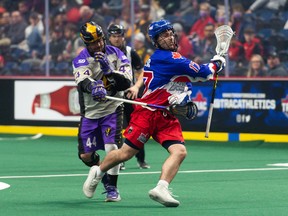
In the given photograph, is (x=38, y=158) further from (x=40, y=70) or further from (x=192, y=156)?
(x=40, y=70)

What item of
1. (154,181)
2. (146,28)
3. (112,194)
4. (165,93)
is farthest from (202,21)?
(165,93)

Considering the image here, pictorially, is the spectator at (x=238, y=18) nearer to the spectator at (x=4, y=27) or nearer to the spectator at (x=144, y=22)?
the spectator at (x=144, y=22)

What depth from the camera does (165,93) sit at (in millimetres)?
9484

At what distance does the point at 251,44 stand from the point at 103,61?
7.94 m

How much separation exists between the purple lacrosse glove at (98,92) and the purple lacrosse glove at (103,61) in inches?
8.8

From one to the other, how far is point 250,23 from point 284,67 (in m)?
0.96

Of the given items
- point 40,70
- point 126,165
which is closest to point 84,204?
point 126,165

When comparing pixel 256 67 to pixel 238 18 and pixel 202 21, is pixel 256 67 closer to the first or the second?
pixel 238 18

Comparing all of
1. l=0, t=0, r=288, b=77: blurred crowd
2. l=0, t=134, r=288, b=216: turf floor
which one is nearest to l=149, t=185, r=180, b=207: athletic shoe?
l=0, t=134, r=288, b=216: turf floor

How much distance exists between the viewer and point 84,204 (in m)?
9.62

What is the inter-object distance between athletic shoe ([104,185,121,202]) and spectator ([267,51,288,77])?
25.5 feet

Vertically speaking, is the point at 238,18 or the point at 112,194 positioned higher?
the point at 238,18

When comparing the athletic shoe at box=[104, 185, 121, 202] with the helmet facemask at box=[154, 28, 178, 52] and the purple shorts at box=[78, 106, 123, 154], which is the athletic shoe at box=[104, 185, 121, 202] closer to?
the purple shorts at box=[78, 106, 123, 154]

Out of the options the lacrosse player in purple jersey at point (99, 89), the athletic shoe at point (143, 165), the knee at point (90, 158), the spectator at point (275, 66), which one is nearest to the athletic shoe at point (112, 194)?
the lacrosse player in purple jersey at point (99, 89)
